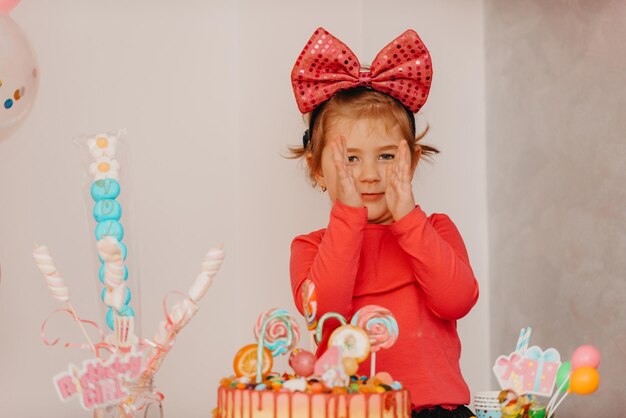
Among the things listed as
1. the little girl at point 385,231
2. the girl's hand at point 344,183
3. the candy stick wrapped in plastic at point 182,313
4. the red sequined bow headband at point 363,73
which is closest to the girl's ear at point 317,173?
the little girl at point 385,231

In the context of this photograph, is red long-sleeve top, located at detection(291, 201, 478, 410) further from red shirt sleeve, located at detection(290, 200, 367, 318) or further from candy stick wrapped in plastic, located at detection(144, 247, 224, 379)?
candy stick wrapped in plastic, located at detection(144, 247, 224, 379)

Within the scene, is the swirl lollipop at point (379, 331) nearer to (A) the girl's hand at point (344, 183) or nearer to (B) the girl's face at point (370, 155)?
(A) the girl's hand at point (344, 183)

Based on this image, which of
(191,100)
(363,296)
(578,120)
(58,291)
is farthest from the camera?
(191,100)

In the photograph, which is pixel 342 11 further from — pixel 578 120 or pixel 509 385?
pixel 509 385

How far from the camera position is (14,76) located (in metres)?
1.78

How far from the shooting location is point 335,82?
2.04 m

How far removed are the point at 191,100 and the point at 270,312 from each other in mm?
1046

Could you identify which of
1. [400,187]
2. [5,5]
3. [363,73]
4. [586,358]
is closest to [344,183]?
[400,187]

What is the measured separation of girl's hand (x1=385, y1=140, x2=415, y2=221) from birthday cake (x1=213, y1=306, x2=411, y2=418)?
12.6 inches

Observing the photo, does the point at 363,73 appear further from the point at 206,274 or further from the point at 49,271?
the point at 49,271

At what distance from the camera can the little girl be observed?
1801 millimetres

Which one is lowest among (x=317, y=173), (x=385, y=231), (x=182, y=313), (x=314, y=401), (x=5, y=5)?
(x=314, y=401)

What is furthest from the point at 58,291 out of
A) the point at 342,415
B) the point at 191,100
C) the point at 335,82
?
the point at 191,100

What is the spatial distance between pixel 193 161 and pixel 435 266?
0.85m
